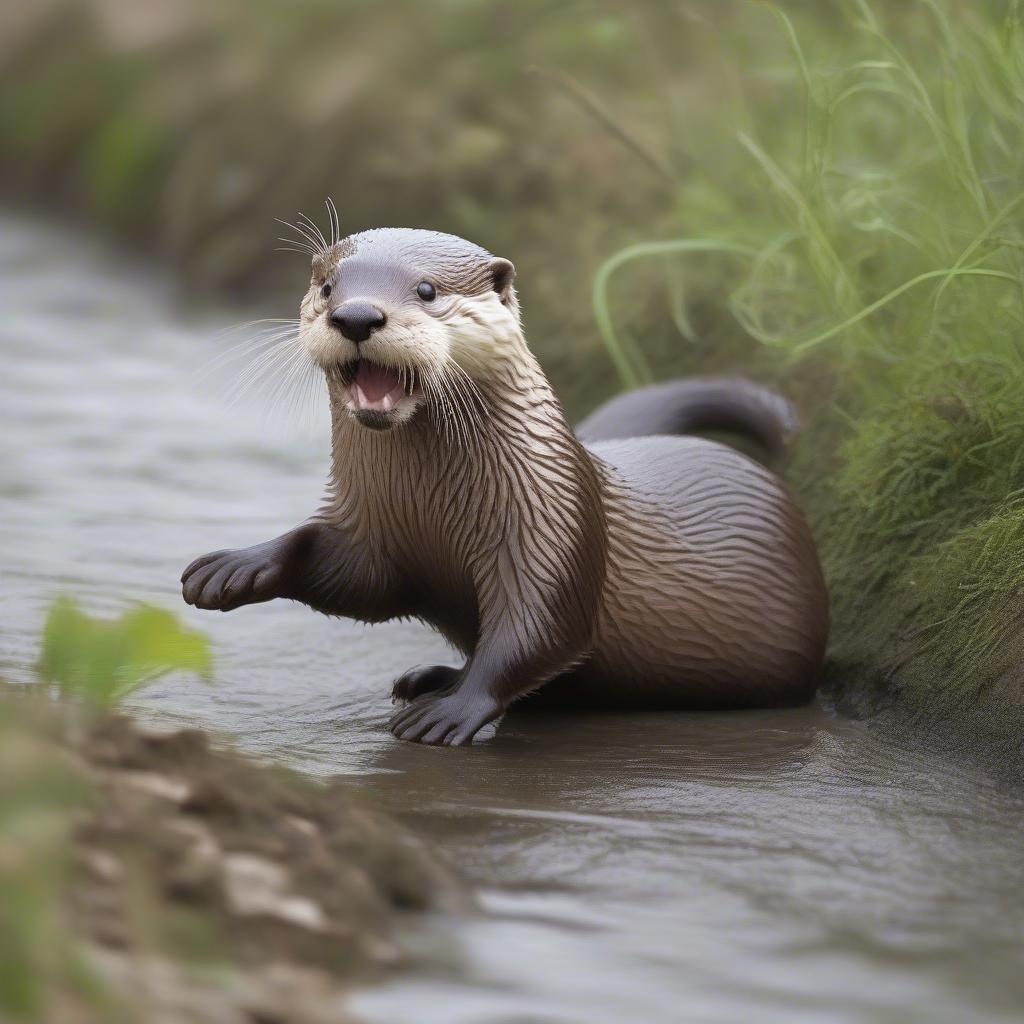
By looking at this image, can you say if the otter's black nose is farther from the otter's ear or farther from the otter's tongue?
the otter's ear

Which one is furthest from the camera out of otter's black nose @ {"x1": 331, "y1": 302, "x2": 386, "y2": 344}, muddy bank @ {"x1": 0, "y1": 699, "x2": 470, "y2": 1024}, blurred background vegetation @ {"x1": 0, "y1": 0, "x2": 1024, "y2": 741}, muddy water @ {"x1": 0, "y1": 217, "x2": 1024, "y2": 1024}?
blurred background vegetation @ {"x1": 0, "y1": 0, "x2": 1024, "y2": 741}

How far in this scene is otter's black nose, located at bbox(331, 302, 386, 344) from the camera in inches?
107

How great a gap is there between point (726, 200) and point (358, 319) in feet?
7.69

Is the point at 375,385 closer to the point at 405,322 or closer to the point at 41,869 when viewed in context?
the point at 405,322

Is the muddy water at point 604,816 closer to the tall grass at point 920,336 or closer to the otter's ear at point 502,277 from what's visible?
the tall grass at point 920,336

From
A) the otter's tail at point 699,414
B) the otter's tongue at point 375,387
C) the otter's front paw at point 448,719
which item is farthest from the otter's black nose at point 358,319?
the otter's tail at point 699,414

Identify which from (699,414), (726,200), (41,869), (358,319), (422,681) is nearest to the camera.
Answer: (41,869)

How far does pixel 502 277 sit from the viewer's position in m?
3.03

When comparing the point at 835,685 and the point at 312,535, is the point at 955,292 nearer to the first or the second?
the point at 835,685

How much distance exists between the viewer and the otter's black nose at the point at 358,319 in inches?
107

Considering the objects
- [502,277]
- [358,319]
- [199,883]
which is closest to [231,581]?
[358,319]

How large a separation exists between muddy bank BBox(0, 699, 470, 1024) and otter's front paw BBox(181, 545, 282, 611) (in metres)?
0.85

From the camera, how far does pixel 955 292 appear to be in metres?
3.60

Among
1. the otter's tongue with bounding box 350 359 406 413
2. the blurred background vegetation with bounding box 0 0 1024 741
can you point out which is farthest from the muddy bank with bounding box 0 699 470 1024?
the blurred background vegetation with bounding box 0 0 1024 741
